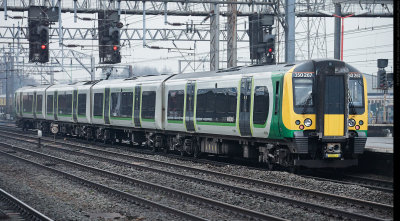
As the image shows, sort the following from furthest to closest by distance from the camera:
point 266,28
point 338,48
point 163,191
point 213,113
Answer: point 266,28
point 338,48
point 213,113
point 163,191

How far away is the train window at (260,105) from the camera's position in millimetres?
18828

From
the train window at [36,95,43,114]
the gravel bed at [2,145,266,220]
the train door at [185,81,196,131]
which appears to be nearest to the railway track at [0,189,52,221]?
the gravel bed at [2,145,266,220]

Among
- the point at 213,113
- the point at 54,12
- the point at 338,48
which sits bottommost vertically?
the point at 213,113

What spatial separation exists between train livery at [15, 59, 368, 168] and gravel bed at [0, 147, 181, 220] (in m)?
5.76

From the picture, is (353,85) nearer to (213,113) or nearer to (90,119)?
(213,113)

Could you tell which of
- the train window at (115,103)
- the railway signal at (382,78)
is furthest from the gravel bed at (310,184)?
the railway signal at (382,78)

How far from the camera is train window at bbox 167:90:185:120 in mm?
24969

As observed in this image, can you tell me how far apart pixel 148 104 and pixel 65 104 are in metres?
13.5

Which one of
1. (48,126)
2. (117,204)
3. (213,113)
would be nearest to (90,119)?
(48,126)

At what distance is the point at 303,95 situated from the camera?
17859 millimetres

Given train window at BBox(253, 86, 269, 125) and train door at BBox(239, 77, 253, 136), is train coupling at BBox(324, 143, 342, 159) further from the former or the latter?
train door at BBox(239, 77, 253, 136)

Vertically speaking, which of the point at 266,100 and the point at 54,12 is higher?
the point at 54,12

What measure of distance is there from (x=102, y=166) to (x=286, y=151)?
7566 millimetres
